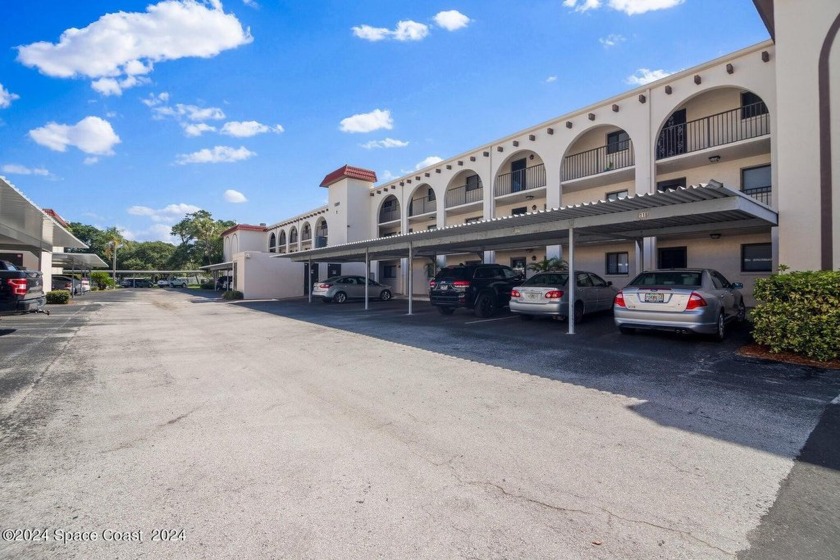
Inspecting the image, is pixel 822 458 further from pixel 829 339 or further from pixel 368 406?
pixel 829 339

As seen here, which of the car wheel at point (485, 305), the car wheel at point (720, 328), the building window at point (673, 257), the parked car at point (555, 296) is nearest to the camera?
the car wheel at point (720, 328)

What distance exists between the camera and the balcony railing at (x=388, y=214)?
1162 inches

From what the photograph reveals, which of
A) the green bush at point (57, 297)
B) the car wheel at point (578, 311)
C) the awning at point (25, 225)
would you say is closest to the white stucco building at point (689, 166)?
the car wheel at point (578, 311)

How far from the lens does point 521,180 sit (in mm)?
20453

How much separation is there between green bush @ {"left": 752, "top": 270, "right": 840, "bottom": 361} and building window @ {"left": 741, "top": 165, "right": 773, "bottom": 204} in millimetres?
8153

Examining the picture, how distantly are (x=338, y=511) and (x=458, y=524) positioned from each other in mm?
739

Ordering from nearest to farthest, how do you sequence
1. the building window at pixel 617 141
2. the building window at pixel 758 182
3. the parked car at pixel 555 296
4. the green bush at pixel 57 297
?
the parked car at pixel 555 296 < the building window at pixel 758 182 < the building window at pixel 617 141 < the green bush at pixel 57 297

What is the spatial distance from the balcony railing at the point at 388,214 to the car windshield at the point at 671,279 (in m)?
22.0

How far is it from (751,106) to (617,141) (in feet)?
15.1

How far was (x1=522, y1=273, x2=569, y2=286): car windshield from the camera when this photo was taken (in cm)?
1061

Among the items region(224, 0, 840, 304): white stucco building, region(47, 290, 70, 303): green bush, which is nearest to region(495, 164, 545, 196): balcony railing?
region(224, 0, 840, 304): white stucco building

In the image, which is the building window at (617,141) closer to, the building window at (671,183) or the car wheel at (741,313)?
the building window at (671,183)

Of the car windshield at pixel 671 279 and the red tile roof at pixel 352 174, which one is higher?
the red tile roof at pixel 352 174

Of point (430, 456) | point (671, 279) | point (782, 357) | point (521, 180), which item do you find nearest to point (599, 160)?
point (521, 180)
